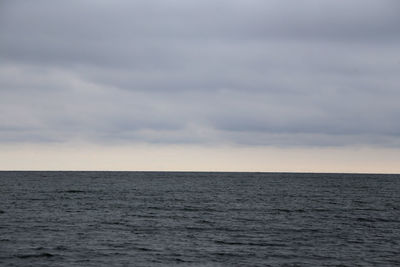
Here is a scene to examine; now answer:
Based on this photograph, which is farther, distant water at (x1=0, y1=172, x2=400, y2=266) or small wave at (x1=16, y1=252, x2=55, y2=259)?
distant water at (x1=0, y1=172, x2=400, y2=266)

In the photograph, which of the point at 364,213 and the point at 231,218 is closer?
the point at 231,218

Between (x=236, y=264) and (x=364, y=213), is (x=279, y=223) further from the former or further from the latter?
(x=236, y=264)

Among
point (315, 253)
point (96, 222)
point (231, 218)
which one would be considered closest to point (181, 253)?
point (315, 253)

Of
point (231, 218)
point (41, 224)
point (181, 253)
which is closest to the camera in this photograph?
point (181, 253)

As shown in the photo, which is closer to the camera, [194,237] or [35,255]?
[35,255]

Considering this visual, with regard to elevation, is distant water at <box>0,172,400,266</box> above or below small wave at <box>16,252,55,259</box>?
above

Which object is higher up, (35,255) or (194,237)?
(194,237)

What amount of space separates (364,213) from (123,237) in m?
37.4

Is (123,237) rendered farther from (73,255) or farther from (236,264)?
(236,264)

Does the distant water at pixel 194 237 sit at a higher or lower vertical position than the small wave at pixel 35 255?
higher

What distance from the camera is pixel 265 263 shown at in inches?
1359

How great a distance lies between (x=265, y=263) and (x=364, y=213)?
36731 millimetres

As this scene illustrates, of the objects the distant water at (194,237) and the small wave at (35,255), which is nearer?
the small wave at (35,255)

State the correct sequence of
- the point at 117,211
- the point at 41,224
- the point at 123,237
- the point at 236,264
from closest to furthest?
the point at 236,264, the point at 123,237, the point at 41,224, the point at 117,211
